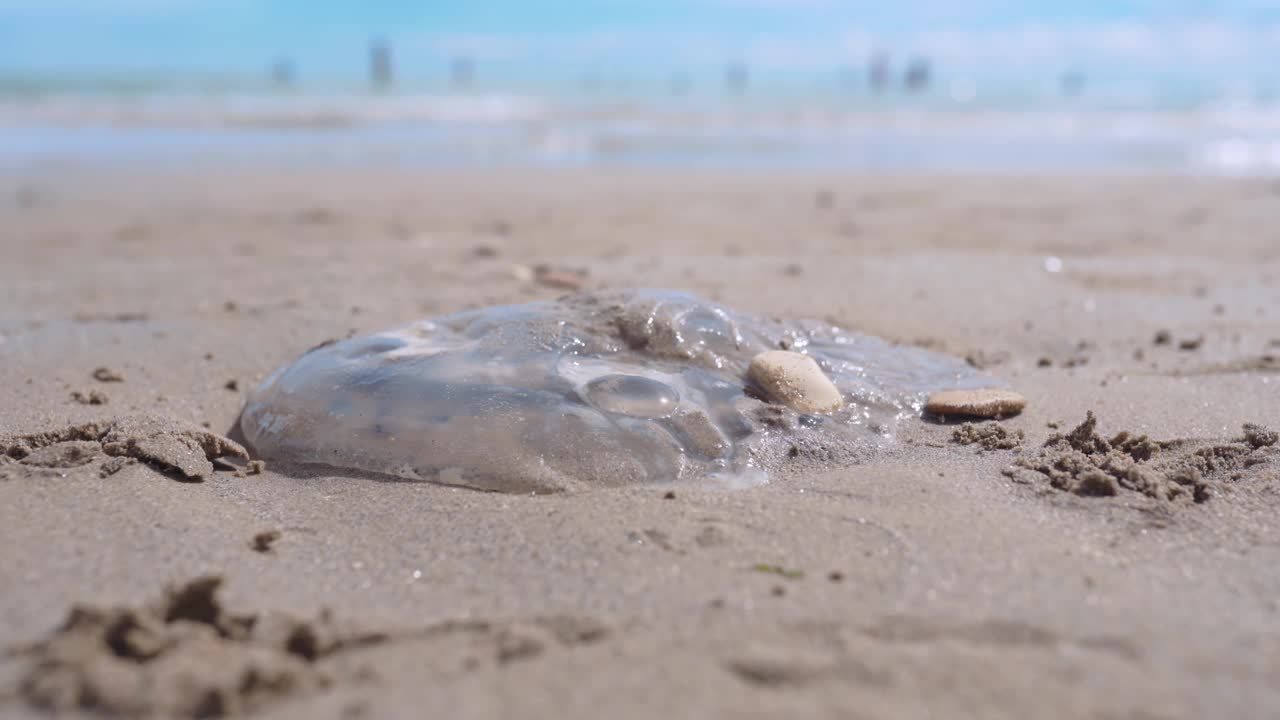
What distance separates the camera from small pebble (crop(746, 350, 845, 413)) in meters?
2.62

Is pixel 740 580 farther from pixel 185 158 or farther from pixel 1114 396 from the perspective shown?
pixel 185 158

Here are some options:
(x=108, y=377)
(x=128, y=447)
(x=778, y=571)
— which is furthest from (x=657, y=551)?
(x=108, y=377)

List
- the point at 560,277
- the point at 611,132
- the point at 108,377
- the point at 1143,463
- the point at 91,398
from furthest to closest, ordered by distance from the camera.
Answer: the point at 611,132, the point at 560,277, the point at 108,377, the point at 91,398, the point at 1143,463

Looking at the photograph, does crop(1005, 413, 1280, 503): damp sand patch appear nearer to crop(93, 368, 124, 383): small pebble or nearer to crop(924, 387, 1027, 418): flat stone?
crop(924, 387, 1027, 418): flat stone

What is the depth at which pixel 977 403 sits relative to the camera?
2.77 metres

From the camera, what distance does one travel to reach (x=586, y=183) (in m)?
8.38

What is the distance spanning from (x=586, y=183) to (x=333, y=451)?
20.1 ft

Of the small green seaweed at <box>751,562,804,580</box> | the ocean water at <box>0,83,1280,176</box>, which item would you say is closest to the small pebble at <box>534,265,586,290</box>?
the small green seaweed at <box>751,562,804,580</box>

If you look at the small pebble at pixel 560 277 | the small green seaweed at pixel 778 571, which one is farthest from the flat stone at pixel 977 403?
the small pebble at pixel 560 277

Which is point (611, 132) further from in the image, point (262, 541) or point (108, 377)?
point (262, 541)

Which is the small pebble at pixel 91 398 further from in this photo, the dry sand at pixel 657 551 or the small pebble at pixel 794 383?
the small pebble at pixel 794 383

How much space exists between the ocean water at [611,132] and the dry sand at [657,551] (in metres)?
6.27

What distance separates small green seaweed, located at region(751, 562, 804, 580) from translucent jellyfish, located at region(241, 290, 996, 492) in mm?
416

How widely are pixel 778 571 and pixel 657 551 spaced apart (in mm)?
232
